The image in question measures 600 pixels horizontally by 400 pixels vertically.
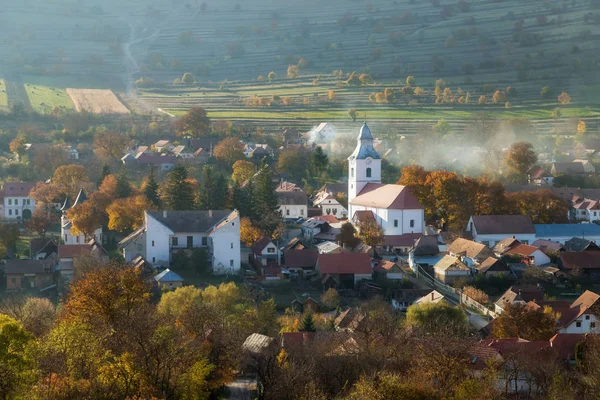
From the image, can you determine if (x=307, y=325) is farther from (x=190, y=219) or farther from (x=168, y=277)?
(x=190, y=219)

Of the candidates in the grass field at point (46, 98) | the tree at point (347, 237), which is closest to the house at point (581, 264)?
the tree at point (347, 237)

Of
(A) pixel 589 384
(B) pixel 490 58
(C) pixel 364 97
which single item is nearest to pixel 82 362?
(A) pixel 589 384

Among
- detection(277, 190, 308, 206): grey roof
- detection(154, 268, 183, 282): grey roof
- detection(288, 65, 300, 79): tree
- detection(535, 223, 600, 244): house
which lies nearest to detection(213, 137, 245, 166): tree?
detection(277, 190, 308, 206): grey roof

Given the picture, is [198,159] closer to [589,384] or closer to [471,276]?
[471,276]

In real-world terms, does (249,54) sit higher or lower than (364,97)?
higher

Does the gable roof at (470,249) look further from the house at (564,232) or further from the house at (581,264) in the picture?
the house at (564,232)

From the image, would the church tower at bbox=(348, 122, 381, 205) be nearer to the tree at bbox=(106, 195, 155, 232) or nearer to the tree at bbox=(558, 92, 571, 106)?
the tree at bbox=(106, 195, 155, 232)
